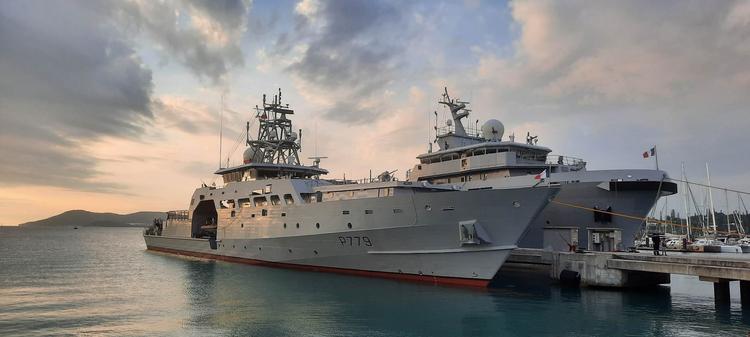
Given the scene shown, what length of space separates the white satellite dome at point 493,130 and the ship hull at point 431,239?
47.3 ft

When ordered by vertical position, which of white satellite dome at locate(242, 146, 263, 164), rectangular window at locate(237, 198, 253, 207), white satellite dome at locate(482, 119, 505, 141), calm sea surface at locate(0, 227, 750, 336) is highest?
white satellite dome at locate(482, 119, 505, 141)

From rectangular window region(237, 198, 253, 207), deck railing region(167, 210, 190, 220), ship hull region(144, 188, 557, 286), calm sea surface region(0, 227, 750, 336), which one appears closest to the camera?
calm sea surface region(0, 227, 750, 336)

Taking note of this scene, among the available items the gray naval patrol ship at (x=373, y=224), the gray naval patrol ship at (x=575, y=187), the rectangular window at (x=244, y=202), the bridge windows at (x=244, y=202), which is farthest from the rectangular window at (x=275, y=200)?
the gray naval patrol ship at (x=575, y=187)

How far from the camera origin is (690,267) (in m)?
17.7

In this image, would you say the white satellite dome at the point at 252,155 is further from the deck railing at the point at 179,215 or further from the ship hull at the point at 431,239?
the ship hull at the point at 431,239

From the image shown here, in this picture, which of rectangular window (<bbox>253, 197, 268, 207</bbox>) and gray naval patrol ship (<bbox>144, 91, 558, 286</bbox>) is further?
rectangular window (<bbox>253, 197, 268, 207</bbox>)

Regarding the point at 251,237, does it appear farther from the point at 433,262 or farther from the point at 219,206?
the point at 433,262

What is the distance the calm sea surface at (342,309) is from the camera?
14.2 metres

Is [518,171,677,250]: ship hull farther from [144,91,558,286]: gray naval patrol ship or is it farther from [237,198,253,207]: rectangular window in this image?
[237,198,253,207]: rectangular window

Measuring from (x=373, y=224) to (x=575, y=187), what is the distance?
11.4m

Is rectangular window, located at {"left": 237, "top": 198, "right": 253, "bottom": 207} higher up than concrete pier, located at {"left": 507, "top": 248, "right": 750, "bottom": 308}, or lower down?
higher up

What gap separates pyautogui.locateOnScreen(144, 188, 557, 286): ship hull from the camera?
19453 millimetres

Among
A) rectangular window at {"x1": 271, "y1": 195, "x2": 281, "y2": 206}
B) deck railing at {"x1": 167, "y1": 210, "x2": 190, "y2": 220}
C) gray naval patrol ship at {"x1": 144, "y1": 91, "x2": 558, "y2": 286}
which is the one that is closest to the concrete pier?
gray naval patrol ship at {"x1": 144, "y1": 91, "x2": 558, "y2": 286}

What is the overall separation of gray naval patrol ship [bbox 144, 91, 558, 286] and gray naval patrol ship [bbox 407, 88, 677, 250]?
215 centimetres
